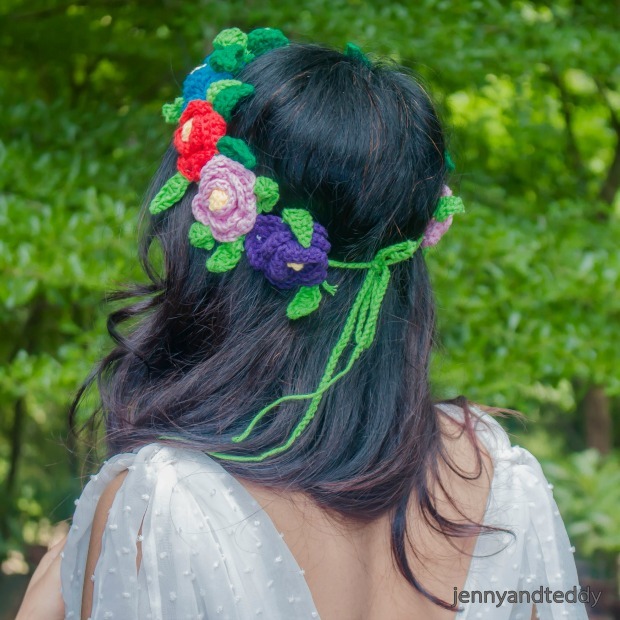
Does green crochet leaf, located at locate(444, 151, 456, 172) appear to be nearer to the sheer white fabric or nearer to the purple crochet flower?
the purple crochet flower

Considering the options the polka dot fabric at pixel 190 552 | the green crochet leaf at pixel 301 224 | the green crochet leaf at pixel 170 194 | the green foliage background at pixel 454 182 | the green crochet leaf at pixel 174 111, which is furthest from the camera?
the green foliage background at pixel 454 182

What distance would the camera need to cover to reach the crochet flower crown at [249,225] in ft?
3.97

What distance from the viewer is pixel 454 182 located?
2.27 m

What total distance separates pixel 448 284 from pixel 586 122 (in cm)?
128

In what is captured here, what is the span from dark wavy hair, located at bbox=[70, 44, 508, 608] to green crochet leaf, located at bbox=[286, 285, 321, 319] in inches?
1.4

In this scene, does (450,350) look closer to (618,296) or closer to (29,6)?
(618,296)

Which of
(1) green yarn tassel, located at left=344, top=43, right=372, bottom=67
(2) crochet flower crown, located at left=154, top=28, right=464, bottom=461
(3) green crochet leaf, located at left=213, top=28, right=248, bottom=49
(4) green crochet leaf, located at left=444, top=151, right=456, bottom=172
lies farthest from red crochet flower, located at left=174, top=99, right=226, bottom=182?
(4) green crochet leaf, located at left=444, top=151, right=456, bottom=172

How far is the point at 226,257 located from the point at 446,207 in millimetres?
388

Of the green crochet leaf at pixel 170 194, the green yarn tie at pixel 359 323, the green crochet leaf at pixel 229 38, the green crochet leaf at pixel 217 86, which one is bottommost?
the green yarn tie at pixel 359 323

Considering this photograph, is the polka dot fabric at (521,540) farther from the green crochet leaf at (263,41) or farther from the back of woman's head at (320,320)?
the green crochet leaf at (263,41)

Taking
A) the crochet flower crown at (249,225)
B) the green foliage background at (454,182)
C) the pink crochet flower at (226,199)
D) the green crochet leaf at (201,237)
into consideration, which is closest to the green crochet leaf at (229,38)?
the crochet flower crown at (249,225)

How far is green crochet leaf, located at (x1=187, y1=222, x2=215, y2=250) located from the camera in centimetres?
126

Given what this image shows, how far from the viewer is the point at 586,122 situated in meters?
3.09

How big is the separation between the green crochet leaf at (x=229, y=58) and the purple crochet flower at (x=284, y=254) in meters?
0.26
